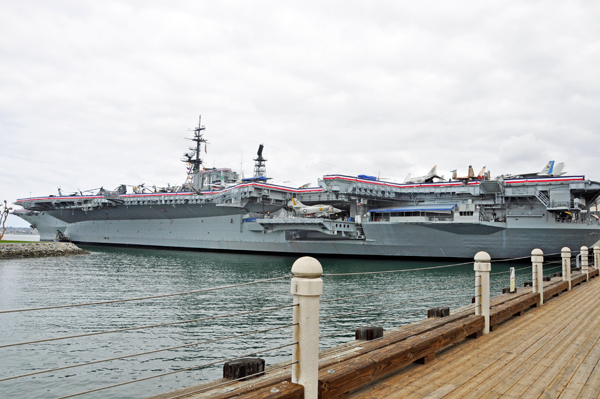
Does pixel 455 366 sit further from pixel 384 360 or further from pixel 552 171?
pixel 552 171

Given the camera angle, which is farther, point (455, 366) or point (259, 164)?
point (259, 164)

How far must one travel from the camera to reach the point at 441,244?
27016 millimetres

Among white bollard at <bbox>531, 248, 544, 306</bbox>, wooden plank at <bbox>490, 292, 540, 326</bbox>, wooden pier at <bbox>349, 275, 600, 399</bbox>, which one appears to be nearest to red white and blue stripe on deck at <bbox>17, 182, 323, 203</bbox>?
white bollard at <bbox>531, 248, 544, 306</bbox>

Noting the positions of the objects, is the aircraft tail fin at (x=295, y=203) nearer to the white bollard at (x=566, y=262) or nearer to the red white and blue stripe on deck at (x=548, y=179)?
the red white and blue stripe on deck at (x=548, y=179)

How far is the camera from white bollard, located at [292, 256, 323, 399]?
2.83 metres

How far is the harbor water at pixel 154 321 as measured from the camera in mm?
6672

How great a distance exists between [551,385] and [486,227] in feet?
76.7

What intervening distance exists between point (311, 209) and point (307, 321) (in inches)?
1115

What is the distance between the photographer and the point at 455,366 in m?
4.13

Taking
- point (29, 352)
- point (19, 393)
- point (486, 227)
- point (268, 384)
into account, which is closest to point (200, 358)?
point (19, 393)

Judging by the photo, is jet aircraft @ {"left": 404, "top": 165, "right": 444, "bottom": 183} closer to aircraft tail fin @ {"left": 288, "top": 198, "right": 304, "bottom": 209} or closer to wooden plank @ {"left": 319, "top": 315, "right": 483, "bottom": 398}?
aircraft tail fin @ {"left": 288, "top": 198, "right": 304, "bottom": 209}

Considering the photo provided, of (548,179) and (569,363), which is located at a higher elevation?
(548,179)

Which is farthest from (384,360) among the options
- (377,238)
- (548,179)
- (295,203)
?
(295,203)

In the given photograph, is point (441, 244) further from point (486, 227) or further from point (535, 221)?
point (535, 221)
